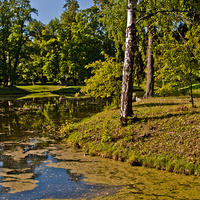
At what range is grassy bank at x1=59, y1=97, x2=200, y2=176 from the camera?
697 centimetres

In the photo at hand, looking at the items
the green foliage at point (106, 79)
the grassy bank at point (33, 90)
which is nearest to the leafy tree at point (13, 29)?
the grassy bank at point (33, 90)

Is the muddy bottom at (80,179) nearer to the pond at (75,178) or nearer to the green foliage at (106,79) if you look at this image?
the pond at (75,178)

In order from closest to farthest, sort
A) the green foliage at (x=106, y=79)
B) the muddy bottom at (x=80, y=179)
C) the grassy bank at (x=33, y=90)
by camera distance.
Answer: the muddy bottom at (x=80, y=179)
the green foliage at (x=106, y=79)
the grassy bank at (x=33, y=90)

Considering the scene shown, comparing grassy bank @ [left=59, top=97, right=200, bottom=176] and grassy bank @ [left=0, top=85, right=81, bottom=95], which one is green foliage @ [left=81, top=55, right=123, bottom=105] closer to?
grassy bank @ [left=59, top=97, right=200, bottom=176]

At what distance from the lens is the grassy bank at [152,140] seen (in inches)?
275

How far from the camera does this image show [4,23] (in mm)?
45438

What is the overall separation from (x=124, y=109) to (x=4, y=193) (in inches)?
222

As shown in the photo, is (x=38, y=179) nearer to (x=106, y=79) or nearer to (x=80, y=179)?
(x=80, y=179)

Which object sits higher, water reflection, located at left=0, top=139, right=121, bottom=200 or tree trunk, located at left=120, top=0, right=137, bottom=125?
tree trunk, located at left=120, top=0, right=137, bottom=125

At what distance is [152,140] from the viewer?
321 inches

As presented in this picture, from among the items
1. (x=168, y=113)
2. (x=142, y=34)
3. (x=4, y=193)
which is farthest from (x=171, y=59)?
(x=142, y=34)

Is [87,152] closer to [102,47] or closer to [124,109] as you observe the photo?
[124,109]

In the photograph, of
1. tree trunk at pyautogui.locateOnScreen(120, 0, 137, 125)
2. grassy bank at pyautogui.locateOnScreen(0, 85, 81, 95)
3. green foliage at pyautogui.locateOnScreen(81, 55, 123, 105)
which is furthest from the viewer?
grassy bank at pyautogui.locateOnScreen(0, 85, 81, 95)

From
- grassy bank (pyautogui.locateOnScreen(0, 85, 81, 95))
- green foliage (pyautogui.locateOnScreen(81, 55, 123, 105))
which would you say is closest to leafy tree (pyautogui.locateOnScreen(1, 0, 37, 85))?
grassy bank (pyautogui.locateOnScreen(0, 85, 81, 95))
